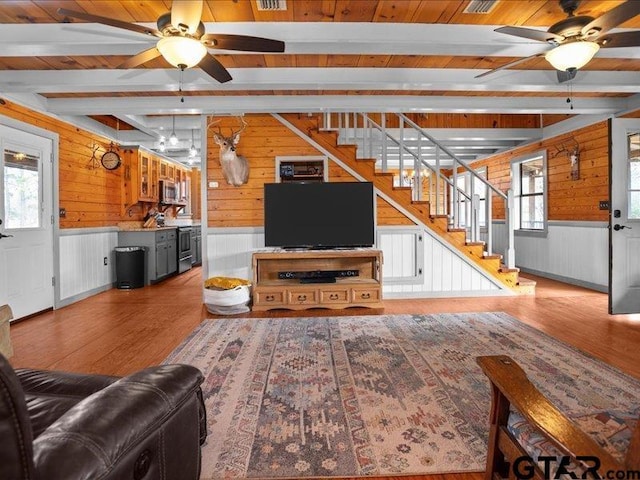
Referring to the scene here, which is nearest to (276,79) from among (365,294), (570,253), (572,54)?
(572,54)

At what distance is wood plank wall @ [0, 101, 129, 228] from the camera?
4.77 m

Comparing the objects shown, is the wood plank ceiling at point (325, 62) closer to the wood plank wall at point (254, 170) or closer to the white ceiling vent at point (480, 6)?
the white ceiling vent at point (480, 6)

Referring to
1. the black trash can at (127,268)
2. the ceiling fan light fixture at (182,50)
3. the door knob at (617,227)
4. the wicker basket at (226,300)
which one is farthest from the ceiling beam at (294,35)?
the black trash can at (127,268)

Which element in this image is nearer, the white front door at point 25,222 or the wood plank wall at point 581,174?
the white front door at point 25,222

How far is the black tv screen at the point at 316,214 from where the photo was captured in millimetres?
4875

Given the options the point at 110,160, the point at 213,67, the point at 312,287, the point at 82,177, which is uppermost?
the point at 213,67

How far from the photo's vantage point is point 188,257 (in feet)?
27.8

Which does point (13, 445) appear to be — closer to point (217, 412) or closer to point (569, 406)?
point (217, 412)

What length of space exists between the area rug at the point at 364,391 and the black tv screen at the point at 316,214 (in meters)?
1.31

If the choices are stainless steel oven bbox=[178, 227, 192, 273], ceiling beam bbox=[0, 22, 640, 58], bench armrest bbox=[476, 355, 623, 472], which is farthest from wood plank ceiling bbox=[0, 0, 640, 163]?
stainless steel oven bbox=[178, 227, 192, 273]

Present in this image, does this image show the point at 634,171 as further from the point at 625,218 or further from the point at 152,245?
the point at 152,245

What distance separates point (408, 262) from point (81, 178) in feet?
15.8

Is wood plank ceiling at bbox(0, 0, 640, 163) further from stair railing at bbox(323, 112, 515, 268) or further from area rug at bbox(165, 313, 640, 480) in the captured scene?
area rug at bbox(165, 313, 640, 480)

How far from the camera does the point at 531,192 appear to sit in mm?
7375
